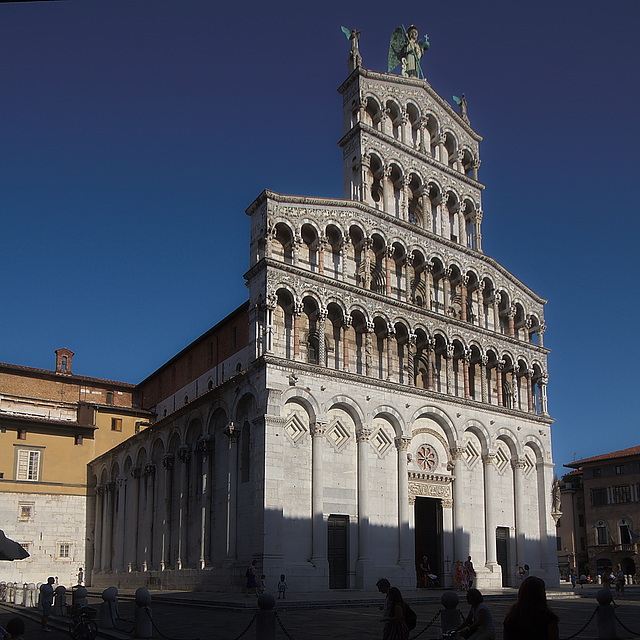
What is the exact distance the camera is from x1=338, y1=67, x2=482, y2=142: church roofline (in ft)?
125

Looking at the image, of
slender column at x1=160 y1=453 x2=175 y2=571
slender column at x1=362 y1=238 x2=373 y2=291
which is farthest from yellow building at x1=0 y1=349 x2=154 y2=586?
slender column at x1=362 y1=238 x2=373 y2=291

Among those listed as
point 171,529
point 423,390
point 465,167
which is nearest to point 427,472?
point 423,390

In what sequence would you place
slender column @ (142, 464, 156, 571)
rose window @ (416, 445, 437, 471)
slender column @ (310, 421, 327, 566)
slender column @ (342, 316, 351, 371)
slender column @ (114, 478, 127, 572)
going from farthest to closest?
slender column @ (114, 478, 127, 572) < slender column @ (142, 464, 156, 571) < rose window @ (416, 445, 437, 471) < slender column @ (342, 316, 351, 371) < slender column @ (310, 421, 327, 566)

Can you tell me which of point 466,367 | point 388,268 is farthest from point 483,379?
point 388,268

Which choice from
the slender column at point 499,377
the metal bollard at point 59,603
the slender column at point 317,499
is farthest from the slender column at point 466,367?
the metal bollard at point 59,603

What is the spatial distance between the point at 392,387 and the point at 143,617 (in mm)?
18693

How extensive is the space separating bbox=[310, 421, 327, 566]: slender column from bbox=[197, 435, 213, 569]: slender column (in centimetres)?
562

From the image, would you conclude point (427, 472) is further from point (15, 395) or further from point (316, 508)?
point (15, 395)

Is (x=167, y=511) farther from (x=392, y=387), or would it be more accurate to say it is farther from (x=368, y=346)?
(x=368, y=346)

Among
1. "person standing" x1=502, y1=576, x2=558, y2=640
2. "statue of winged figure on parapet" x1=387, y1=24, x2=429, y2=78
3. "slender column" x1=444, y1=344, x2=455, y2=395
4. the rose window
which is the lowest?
"person standing" x1=502, y1=576, x2=558, y2=640

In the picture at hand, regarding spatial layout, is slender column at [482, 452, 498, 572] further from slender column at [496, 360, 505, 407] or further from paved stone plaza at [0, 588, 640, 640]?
paved stone plaza at [0, 588, 640, 640]

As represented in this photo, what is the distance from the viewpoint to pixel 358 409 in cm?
3178

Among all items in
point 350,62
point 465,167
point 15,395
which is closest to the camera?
point 350,62

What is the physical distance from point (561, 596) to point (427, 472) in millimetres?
Answer: 7615
